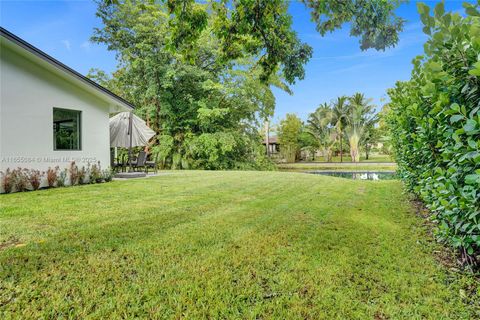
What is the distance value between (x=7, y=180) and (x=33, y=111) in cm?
215

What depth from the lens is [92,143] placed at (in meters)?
10.0

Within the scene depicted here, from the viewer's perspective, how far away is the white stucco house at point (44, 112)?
754cm

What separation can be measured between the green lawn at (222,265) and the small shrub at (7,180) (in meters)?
2.51

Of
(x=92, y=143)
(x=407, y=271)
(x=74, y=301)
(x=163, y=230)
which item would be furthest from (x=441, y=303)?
(x=92, y=143)

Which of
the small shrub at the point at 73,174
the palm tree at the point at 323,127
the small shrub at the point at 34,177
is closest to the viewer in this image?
the small shrub at the point at 34,177

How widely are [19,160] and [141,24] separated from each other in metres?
13.9

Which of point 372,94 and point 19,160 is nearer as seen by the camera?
point 19,160

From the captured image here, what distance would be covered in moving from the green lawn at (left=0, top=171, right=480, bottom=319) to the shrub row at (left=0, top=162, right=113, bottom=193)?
2.60 metres

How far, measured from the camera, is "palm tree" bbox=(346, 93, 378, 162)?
34594 millimetres

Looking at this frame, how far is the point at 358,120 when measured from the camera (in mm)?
34500

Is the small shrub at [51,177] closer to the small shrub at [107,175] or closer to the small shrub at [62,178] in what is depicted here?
the small shrub at [62,178]

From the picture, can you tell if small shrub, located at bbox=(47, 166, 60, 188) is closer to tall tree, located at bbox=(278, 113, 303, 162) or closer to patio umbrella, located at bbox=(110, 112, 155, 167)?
patio umbrella, located at bbox=(110, 112, 155, 167)

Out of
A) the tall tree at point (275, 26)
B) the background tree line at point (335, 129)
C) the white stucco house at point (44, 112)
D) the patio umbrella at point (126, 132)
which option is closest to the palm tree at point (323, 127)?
the background tree line at point (335, 129)

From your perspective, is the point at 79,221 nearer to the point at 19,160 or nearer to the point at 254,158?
the point at 19,160
